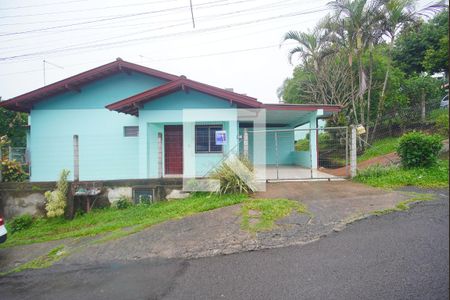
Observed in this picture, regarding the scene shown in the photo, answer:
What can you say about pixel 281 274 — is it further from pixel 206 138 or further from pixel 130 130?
pixel 130 130

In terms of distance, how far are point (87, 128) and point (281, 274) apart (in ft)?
31.4

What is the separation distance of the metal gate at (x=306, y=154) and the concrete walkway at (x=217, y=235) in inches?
97.4

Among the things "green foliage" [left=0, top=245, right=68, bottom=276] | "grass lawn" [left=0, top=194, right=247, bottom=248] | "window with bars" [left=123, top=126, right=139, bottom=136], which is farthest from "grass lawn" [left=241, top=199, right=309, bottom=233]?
"window with bars" [left=123, top=126, right=139, bottom=136]

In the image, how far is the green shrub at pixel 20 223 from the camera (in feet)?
20.6

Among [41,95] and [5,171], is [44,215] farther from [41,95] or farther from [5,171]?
[41,95]

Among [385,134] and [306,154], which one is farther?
[385,134]

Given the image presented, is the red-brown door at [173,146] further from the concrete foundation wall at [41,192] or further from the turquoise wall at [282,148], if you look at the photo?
the turquoise wall at [282,148]

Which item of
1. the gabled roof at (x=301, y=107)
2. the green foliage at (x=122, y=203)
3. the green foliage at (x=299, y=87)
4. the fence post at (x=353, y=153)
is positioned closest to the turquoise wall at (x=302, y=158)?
the gabled roof at (x=301, y=107)

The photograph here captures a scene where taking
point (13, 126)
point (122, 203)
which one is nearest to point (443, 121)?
point (122, 203)

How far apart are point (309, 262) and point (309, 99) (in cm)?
1521

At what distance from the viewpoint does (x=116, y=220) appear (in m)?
5.91

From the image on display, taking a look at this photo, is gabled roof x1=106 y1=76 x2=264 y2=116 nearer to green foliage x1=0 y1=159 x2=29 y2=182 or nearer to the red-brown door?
the red-brown door

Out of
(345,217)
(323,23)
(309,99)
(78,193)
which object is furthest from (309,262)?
(309,99)

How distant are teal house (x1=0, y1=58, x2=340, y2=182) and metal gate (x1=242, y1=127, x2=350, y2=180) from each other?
1.48 feet
